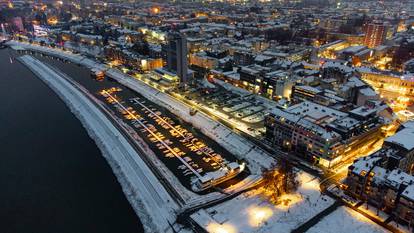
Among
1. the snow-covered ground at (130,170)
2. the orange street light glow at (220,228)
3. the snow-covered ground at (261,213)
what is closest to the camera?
the orange street light glow at (220,228)

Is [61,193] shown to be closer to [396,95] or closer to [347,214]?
[347,214]

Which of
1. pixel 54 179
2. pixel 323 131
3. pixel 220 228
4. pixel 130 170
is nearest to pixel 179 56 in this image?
pixel 130 170

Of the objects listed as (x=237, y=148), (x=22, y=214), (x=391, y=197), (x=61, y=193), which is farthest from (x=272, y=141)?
(x=22, y=214)

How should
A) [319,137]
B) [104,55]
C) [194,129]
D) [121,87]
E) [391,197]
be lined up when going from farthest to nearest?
[104,55] → [121,87] → [194,129] → [319,137] → [391,197]

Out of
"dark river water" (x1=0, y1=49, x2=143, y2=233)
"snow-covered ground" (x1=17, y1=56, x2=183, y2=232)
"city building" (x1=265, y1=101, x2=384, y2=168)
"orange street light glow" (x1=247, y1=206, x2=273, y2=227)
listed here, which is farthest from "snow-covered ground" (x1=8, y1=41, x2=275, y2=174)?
"dark river water" (x1=0, y1=49, x2=143, y2=233)

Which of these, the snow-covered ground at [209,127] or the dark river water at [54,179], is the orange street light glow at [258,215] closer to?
the snow-covered ground at [209,127]

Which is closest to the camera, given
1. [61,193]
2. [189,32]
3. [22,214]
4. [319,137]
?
[22,214]

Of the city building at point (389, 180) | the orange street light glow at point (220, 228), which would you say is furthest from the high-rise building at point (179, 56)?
the city building at point (389, 180)
